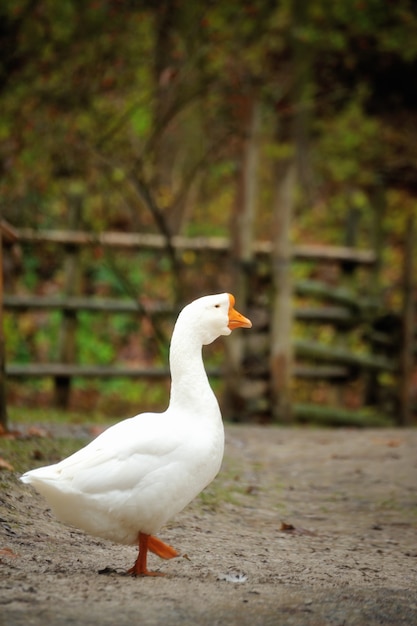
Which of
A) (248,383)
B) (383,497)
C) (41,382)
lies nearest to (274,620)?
(383,497)

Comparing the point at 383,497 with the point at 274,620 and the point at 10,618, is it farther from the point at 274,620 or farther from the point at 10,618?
the point at 10,618

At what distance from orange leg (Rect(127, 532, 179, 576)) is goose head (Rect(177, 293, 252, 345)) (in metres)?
0.76

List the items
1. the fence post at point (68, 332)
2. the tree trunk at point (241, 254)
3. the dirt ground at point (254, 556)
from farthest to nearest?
the fence post at point (68, 332), the tree trunk at point (241, 254), the dirt ground at point (254, 556)

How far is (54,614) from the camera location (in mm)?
2635

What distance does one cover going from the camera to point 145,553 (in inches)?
129

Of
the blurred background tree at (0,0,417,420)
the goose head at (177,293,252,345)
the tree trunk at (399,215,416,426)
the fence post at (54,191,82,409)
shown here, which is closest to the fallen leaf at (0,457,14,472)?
the goose head at (177,293,252,345)

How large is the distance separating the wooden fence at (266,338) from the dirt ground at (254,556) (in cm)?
279

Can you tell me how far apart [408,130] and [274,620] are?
12.1 m

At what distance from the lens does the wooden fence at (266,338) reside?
30.0 ft

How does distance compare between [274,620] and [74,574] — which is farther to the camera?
[74,574]

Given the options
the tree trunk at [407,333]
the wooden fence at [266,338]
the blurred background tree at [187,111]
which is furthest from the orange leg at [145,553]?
the tree trunk at [407,333]

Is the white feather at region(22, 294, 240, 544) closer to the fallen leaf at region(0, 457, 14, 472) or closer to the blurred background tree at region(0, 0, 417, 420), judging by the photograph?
the fallen leaf at region(0, 457, 14, 472)

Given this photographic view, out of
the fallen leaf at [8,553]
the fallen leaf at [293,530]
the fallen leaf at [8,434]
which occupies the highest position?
the fallen leaf at [8,434]

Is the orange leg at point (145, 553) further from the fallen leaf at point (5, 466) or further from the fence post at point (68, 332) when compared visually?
the fence post at point (68, 332)
